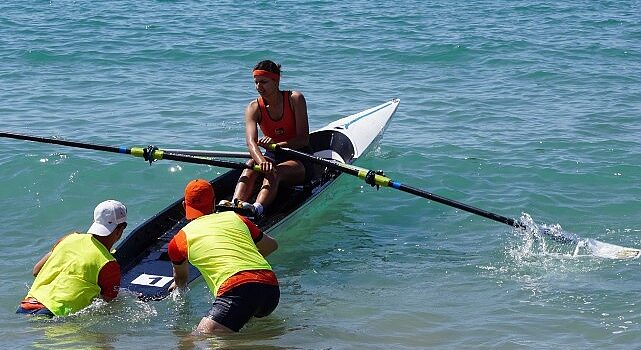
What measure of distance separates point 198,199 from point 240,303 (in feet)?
2.75

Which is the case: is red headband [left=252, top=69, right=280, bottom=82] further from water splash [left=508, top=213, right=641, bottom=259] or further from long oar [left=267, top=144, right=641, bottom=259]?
water splash [left=508, top=213, right=641, bottom=259]

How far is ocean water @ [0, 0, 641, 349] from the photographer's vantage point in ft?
26.0

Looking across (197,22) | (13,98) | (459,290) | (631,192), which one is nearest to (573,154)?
(631,192)

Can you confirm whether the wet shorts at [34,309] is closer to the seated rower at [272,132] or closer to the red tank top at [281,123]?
the seated rower at [272,132]

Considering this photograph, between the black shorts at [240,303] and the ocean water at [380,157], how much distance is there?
0.67ft

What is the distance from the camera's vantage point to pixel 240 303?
6793 millimetres

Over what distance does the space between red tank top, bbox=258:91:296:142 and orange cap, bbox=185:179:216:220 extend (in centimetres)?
321

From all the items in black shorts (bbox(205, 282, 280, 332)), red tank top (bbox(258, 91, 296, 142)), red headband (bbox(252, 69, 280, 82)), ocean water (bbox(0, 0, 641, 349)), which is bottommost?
ocean water (bbox(0, 0, 641, 349))

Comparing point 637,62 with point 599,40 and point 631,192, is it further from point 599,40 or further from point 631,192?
point 631,192

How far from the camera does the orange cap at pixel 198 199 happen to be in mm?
7070

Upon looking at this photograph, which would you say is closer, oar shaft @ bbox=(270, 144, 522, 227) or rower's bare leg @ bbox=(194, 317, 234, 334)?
rower's bare leg @ bbox=(194, 317, 234, 334)

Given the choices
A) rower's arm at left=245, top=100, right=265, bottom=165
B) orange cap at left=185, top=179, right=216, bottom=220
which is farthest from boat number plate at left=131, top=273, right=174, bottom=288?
rower's arm at left=245, top=100, right=265, bottom=165

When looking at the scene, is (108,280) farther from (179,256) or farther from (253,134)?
(253,134)

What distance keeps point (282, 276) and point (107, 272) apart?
2.35 metres
